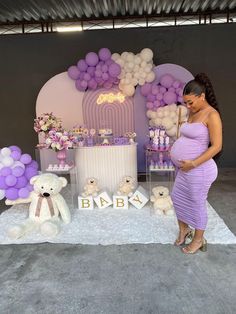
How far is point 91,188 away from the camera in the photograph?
349cm

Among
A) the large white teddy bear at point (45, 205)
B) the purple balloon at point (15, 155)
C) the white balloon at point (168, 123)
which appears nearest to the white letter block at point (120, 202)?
the large white teddy bear at point (45, 205)

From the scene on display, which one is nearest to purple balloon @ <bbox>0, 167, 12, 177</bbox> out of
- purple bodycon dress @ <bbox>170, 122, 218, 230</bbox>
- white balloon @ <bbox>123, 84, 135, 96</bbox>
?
purple bodycon dress @ <bbox>170, 122, 218, 230</bbox>

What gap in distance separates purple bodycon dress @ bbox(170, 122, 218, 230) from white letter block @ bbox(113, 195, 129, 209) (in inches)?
43.8

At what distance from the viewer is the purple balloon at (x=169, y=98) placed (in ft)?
15.5

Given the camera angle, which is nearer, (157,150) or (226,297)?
(226,297)

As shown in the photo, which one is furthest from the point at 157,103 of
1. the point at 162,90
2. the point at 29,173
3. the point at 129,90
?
the point at 29,173

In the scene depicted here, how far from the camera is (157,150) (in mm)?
3363

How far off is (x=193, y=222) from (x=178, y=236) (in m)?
0.34

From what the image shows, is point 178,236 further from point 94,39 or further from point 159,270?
point 94,39

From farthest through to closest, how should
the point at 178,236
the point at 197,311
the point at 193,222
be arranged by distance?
the point at 178,236 → the point at 193,222 → the point at 197,311

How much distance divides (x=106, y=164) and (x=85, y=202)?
1.88 feet

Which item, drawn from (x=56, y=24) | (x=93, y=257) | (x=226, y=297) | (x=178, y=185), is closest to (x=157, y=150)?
(x=178, y=185)

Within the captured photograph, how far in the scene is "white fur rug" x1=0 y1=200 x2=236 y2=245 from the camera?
8.65 feet

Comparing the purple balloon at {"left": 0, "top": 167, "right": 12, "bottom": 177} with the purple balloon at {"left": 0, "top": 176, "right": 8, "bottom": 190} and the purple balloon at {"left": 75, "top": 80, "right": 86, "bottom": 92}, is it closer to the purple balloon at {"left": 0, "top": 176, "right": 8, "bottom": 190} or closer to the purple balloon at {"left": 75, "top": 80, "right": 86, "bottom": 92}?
the purple balloon at {"left": 0, "top": 176, "right": 8, "bottom": 190}
